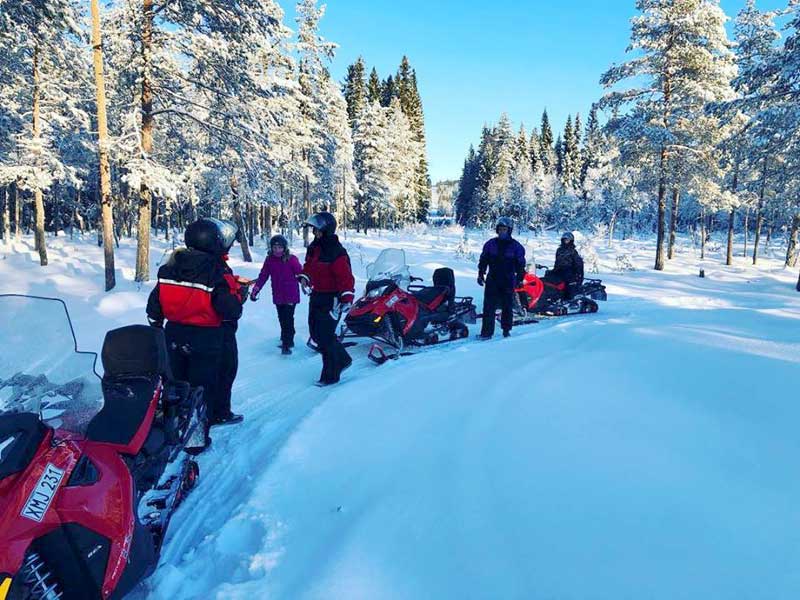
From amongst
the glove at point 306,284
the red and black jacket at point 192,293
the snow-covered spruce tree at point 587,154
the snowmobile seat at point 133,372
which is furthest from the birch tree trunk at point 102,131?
the snow-covered spruce tree at point 587,154

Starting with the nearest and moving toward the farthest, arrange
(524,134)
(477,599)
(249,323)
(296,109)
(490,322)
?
1. (477,599)
2. (490,322)
3. (249,323)
4. (296,109)
5. (524,134)

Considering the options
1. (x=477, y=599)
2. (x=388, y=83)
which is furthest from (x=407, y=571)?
(x=388, y=83)

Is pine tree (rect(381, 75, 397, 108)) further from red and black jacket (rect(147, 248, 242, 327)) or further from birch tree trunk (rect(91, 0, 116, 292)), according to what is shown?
red and black jacket (rect(147, 248, 242, 327))

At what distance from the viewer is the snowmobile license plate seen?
178cm

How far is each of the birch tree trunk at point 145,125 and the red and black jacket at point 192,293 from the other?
33.8ft

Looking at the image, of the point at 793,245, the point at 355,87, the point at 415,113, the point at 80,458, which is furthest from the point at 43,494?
the point at 415,113

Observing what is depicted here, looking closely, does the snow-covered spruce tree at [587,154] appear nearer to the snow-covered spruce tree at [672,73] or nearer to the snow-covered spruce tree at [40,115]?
the snow-covered spruce tree at [672,73]

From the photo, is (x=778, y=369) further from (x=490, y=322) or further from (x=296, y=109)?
(x=296, y=109)

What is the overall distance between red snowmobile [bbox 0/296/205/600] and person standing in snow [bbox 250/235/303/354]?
389 cm

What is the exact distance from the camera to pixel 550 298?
10.3 m

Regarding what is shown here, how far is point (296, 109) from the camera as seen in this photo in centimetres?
2364

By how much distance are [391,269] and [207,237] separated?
3.79 meters

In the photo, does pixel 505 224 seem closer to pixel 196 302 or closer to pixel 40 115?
pixel 196 302

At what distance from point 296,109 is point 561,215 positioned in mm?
45418
